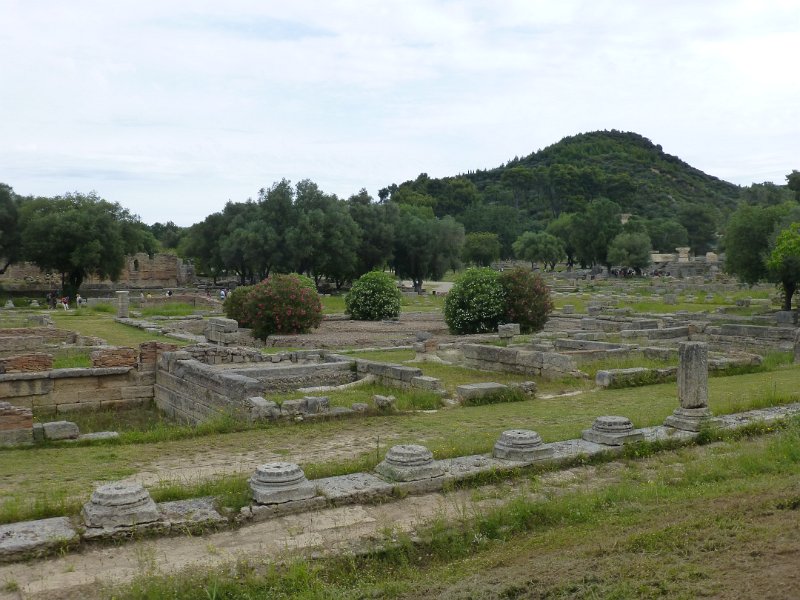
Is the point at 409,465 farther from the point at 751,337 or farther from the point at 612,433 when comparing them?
the point at 751,337

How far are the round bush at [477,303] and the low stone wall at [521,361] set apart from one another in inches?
229

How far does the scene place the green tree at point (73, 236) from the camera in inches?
1725

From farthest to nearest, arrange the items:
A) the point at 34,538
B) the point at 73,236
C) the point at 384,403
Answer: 1. the point at 73,236
2. the point at 384,403
3. the point at 34,538

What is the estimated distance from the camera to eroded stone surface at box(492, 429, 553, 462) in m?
8.05

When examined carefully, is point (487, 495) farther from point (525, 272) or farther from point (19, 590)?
point (525, 272)

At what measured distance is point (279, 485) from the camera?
263 inches

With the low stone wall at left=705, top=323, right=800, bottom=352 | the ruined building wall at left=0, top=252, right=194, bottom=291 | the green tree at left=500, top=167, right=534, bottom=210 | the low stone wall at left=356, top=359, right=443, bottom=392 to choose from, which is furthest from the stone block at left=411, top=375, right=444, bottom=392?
the green tree at left=500, top=167, right=534, bottom=210

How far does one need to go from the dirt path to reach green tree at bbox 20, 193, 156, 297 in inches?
1629

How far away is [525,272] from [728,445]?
1643 cm

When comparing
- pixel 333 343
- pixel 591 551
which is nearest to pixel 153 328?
pixel 333 343

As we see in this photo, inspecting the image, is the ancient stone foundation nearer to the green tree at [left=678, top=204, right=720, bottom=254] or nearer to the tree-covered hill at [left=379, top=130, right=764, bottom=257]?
the tree-covered hill at [left=379, top=130, right=764, bottom=257]

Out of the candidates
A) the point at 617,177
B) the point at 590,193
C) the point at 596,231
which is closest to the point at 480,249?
the point at 596,231

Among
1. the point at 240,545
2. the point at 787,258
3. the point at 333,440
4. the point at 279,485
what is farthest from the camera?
the point at 787,258

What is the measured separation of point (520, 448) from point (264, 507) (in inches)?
119
